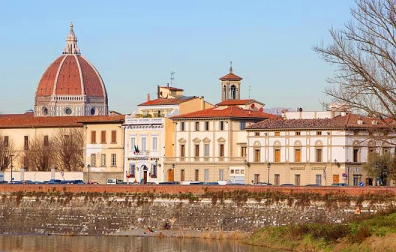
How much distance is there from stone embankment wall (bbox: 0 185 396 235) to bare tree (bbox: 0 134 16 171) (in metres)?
34.5

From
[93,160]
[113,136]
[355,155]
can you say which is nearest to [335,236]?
[355,155]

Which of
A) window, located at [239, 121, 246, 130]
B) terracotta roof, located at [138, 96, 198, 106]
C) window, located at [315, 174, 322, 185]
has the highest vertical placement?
terracotta roof, located at [138, 96, 198, 106]

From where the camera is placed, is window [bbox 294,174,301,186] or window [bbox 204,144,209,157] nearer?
window [bbox 294,174,301,186]

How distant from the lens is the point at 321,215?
7069 cm

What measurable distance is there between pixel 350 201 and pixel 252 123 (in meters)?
32.9

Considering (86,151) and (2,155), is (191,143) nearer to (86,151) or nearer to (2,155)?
(86,151)

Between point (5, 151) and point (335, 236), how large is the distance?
6421cm

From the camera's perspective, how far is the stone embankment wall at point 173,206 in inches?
2781

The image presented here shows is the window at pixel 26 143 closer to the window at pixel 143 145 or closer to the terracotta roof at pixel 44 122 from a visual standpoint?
the terracotta roof at pixel 44 122

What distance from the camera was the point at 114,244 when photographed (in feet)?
234

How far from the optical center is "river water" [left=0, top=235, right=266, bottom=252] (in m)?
67.3

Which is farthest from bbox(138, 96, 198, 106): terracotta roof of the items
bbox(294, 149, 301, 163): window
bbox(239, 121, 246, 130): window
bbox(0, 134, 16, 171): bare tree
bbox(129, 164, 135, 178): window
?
bbox(0, 134, 16, 171): bare tree

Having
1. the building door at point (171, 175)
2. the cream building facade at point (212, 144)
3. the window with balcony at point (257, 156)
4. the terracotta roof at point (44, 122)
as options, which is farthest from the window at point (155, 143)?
the window with balcony at point (257, 156)

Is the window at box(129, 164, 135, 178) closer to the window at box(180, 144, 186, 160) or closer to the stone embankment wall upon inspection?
the window at box(180, 144, 186, 160)
